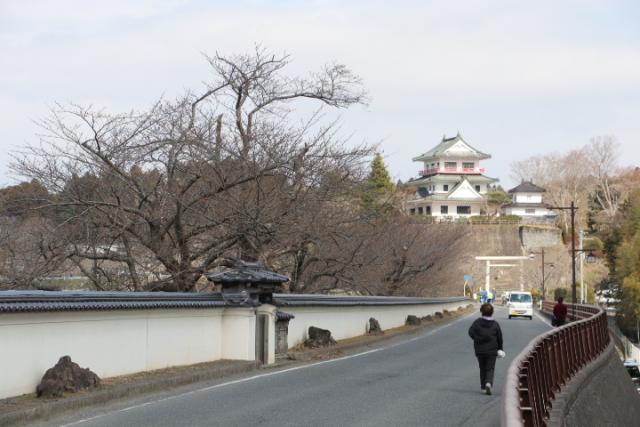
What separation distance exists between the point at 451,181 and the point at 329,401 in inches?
4766

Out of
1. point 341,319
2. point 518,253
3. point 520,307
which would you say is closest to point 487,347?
point 341,319

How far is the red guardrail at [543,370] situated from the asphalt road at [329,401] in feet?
2.96

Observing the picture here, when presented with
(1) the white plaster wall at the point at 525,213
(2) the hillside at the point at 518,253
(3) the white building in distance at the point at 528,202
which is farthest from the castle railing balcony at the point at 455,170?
(2) the hillside at the point at 518,253

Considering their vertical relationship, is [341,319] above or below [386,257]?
below

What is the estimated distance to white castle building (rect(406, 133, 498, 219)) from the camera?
413 ft

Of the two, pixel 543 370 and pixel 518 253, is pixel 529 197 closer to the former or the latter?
pixel 518 253

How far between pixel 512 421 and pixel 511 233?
389 ft

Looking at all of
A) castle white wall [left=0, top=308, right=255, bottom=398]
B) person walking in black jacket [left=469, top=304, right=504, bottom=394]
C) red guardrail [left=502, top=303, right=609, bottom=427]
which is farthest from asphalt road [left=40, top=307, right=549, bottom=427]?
castle white wall [left=0, top=308, right=255, bottom=398]

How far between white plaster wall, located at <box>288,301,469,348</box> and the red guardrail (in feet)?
22.3

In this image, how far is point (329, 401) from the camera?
12.4m

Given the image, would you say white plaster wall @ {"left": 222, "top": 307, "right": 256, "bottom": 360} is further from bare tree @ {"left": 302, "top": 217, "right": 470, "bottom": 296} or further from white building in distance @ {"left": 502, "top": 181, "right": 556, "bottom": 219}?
white building in distance @ {"left": 502, "top": 181, "right": 556, "bottom": 219}

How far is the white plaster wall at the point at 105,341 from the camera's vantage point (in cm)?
1138

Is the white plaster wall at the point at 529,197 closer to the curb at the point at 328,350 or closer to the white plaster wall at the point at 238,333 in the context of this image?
the curb at the point at 328,350

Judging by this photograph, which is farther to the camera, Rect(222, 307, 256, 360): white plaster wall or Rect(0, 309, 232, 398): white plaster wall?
Rect(222, 307, 256, 360): white plaster wall
